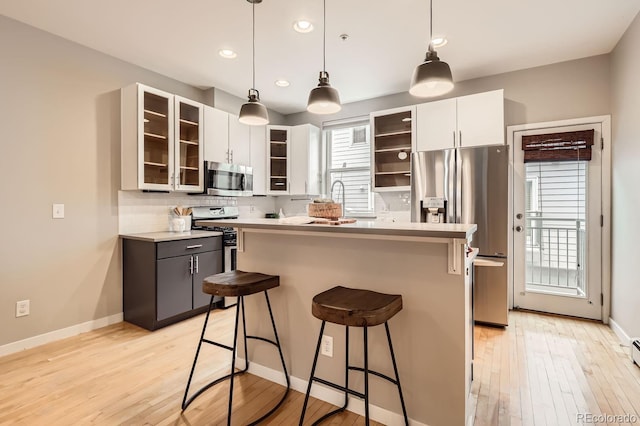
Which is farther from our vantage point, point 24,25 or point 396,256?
point 24,25

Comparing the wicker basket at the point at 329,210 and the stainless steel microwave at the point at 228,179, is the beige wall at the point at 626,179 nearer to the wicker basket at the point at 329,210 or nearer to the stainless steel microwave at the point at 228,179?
the wicker basket at the point at 329,210

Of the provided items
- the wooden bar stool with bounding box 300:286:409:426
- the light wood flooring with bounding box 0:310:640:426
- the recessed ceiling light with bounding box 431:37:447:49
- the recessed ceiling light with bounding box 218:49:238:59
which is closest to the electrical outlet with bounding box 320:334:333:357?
the wooden bar stool with bounding box 300:286:409:426

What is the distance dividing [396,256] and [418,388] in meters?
0.69

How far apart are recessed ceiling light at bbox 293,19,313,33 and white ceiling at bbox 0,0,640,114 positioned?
0.05 meters

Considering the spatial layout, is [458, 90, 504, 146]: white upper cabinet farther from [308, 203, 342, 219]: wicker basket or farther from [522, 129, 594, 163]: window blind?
[308, 203, 342, 219]: wicker basket

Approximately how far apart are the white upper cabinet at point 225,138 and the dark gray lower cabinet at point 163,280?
1.17 metres

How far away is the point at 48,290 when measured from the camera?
2.87 m

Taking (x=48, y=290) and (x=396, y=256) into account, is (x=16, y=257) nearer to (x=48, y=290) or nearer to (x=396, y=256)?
(x=48, y=290)

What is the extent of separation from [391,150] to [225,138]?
7.17 feet

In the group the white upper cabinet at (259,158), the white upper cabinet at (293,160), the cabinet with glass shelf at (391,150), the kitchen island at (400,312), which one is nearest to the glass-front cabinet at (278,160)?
the white upper cabinet at (293,160)

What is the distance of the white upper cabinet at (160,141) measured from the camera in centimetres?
325

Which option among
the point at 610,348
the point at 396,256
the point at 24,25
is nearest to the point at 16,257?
the point at 24,25

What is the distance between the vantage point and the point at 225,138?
→ 4160 millimetres

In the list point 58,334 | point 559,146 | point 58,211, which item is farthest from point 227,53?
point 559,146
